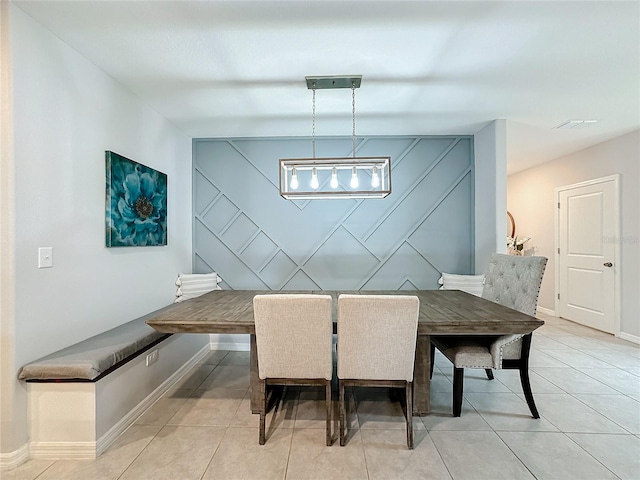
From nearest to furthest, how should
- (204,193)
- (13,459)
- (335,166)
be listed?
(13,459), (335,166), (204,193)

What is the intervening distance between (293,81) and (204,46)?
0.71 meters

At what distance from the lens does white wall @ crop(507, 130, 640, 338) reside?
12.4 ft

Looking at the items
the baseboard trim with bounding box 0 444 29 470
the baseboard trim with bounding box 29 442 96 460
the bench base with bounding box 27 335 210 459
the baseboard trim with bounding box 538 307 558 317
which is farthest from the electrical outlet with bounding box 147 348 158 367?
the baseboard trim with bounding box 538 307 558 317

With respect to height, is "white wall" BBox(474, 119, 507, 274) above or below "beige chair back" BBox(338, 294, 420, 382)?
above

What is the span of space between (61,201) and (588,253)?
5.90m

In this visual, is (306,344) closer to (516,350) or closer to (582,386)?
(516,350)

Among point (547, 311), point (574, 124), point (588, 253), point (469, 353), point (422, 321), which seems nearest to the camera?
point (422, 321)

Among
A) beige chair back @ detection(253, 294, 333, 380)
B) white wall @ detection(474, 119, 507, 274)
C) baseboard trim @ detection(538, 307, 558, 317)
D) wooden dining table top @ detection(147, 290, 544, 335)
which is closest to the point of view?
beige chair back @ detection(253, 294, 333, 380)

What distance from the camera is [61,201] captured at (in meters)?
2.04

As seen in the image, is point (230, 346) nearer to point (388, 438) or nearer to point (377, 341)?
point (388, 438)

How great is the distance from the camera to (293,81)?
2.55 metres

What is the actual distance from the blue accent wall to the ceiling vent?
936 mm

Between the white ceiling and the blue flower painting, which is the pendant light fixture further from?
the blue flower painting

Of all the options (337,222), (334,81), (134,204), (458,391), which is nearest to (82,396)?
(134,204)
